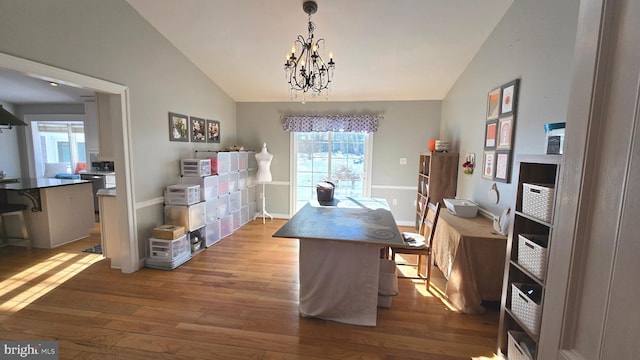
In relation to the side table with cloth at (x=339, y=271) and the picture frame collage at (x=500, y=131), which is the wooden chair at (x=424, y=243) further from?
the picture frame collage at (x=500, y=131)

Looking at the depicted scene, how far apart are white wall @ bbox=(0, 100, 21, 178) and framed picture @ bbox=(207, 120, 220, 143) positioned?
16.2 feet

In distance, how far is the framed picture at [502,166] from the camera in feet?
8.20

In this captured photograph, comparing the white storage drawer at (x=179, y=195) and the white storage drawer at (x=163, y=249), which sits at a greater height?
the white storage drawer at (x=179, y=195)

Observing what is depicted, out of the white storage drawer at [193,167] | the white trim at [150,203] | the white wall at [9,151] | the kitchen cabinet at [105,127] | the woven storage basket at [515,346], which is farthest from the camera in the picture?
the white wall at [9,151]

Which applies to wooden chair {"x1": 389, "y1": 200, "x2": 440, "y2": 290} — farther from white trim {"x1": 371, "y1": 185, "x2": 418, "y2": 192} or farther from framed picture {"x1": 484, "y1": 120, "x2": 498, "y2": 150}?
white trim {"x1": 371, "y1": 185, "x2": 418, "y2": 192}

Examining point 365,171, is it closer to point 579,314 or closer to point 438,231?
A: point 438,231

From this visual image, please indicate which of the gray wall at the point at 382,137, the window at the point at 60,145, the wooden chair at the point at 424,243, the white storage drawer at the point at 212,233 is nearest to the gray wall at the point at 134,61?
the white storage drawer at the point at 212,233

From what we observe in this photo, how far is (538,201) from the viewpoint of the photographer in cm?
146

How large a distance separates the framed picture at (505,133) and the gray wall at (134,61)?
3883 mm

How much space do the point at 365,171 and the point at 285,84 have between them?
7.02 feet

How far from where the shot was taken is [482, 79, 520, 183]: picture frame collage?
246cm

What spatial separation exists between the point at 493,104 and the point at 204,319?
351cm

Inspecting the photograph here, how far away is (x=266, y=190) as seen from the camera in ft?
17.8

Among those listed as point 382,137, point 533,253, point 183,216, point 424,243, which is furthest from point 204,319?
point 382,137
